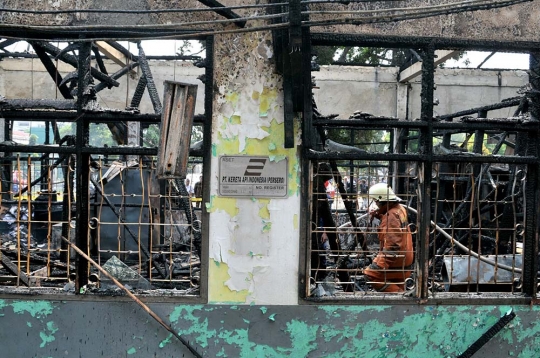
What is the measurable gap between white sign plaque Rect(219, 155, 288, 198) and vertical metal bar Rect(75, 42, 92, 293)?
1176 mm

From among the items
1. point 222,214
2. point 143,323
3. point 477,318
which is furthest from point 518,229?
point 143,323

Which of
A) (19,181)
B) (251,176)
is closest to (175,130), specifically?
(251,176)

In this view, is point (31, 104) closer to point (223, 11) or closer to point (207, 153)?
point (207, 153)

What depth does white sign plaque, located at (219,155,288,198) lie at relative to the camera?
4637mm

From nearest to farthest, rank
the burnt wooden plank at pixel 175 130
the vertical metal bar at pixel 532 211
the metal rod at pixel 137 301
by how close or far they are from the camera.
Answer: the burnt wooden plank at pixel 175 130 < the metal rod at pixel 137 301 < the vertical metal bar at pixel 532 211

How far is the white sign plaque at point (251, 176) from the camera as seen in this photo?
4637 millimetres

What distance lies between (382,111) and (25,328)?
36.3ft

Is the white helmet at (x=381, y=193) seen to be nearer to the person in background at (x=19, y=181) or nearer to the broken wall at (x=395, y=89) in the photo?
the person in background at (x=19, y=181)

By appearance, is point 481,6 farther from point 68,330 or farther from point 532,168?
point 68,330

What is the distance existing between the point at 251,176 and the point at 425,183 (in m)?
1.51

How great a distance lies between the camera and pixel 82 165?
466 cm

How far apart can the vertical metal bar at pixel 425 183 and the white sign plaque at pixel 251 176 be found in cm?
121

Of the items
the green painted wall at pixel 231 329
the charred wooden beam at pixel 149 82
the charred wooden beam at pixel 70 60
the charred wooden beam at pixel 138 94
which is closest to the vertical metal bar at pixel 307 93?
the green painted wall at pixel 231 329

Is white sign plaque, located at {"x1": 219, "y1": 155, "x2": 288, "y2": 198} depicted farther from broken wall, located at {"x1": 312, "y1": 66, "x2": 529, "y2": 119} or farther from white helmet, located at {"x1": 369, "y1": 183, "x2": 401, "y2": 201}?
broken wall, located at {"x1": 312, "y1": 66, "x2": 529, "y2": 119}
